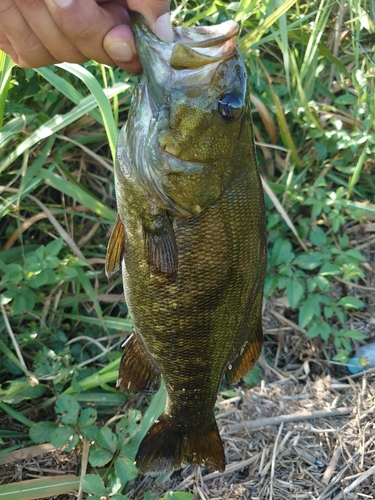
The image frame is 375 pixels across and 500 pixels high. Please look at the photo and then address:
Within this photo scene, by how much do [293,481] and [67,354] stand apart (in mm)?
1214

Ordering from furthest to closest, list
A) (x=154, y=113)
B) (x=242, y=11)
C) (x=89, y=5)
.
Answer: (x=242, y=11), (x=154, y=113), (x=89, y=5)

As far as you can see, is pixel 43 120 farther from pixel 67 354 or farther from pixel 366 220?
pixel 366 220

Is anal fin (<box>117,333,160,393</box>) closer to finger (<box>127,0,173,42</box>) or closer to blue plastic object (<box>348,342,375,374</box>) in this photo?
finger (<box>127,0,173,42</box>)

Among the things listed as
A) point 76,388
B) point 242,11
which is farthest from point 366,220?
point 76,388

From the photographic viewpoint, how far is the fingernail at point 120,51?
1.29m

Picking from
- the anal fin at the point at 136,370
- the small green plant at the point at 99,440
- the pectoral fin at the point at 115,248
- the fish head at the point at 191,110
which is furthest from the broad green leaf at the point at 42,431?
the fish head at the point at 191,110

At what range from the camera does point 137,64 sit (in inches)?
54.0

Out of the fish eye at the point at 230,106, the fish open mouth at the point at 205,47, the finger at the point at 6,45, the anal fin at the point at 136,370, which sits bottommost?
the anal fin at the point at 136,370

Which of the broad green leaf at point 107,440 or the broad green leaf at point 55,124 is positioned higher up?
the broad green leaf at point 55,124

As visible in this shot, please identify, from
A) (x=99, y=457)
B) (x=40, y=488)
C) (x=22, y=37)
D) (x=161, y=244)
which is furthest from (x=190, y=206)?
(x=40, y=488)

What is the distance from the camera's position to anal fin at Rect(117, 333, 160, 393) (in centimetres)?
173

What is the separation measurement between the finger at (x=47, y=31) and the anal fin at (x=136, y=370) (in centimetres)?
92

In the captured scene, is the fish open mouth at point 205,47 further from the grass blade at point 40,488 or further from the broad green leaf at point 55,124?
the grass blade at point 40,488

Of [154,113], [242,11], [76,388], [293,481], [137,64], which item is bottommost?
[293,481]
